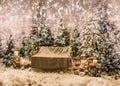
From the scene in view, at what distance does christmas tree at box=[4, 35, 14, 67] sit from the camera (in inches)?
376

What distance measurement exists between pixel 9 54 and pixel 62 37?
7.41 ft

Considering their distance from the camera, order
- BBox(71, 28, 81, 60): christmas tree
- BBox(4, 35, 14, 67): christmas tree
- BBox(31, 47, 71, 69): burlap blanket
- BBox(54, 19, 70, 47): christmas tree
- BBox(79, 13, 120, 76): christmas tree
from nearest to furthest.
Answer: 1. BBox(31, 47, 71, 69): burlap blanket
2. BBox(79, 13, 120, 76): christmas tree
3. BBox(71, 28, 81, 60): christmas tree
4. BBox(54, 19, 70, 47): christmas tree
5. BBox(4, 35, 14, 67): christmas tree

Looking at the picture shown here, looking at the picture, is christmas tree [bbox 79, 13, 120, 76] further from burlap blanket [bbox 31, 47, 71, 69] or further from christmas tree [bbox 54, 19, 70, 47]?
christmas tree [bbox 54, 19, 70, 47]

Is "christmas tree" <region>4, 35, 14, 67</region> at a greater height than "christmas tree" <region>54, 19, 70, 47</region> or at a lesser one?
lesser

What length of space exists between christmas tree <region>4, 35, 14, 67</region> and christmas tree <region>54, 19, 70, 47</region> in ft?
6.05

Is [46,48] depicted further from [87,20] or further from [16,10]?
[16,10]

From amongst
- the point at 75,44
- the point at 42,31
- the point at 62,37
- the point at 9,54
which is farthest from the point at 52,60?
the point at 9,54

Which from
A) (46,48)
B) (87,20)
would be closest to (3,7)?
(46,48)

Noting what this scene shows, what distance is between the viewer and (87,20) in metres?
9.20

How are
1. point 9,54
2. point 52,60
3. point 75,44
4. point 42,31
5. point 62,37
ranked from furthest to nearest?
1. point 42,31
2. point 9,54
3. point 62,37
4. point 75,44
5. point 52,60

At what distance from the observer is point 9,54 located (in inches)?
380

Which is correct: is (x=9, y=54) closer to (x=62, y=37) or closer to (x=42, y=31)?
(x=42, y=31)

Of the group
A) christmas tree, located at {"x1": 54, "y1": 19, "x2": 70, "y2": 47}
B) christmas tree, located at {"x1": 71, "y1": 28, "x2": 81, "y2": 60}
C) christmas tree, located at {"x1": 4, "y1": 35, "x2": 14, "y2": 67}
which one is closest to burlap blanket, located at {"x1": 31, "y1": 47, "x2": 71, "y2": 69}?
christmas tree, located at {"x1": 71, "y1": 28, "x2": 81, "y2": 60}

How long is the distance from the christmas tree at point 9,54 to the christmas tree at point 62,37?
Result: 1845 mm
